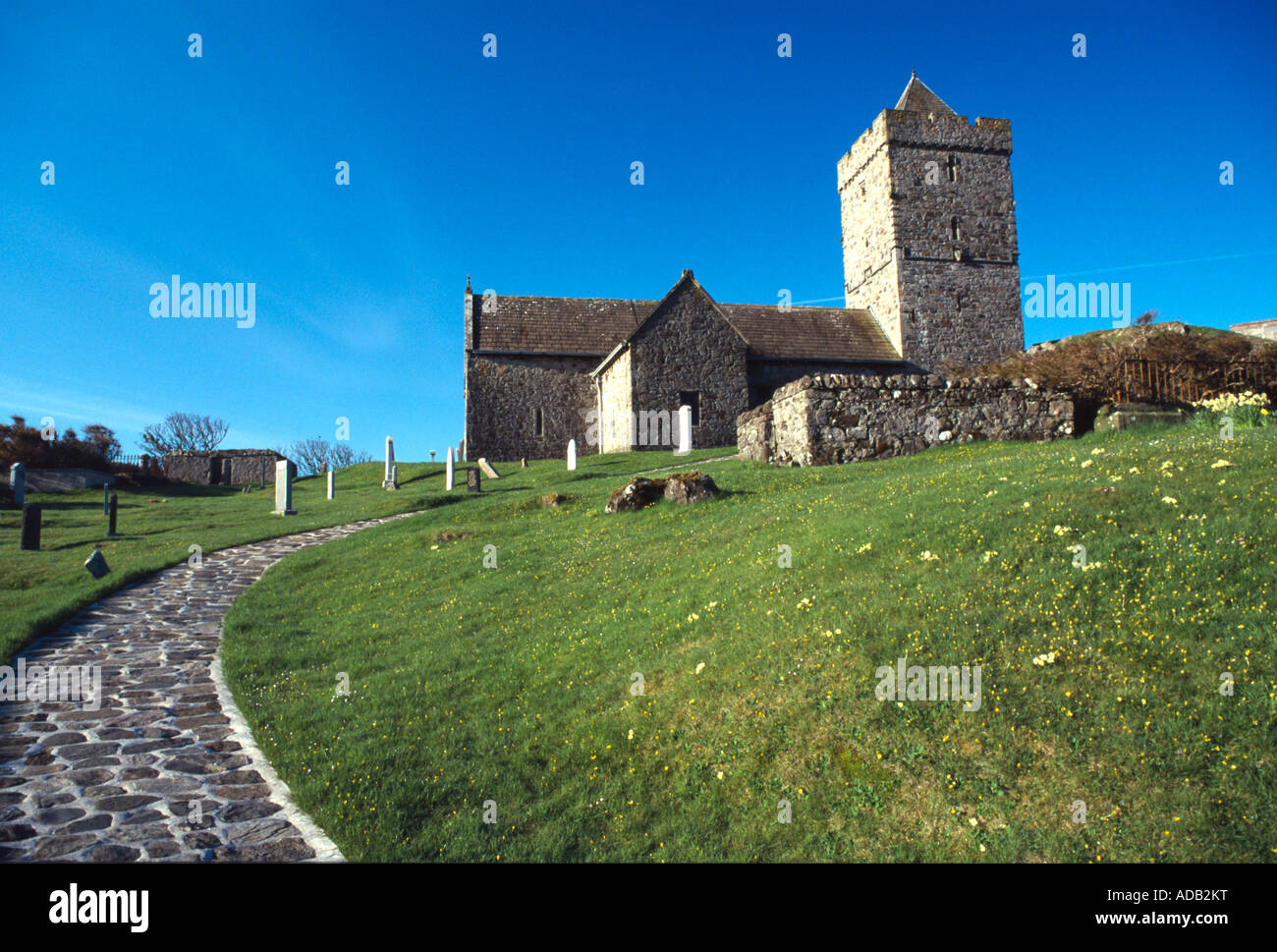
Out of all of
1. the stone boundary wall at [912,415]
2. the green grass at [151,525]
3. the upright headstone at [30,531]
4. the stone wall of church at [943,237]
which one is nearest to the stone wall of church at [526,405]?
the green grass at [151,525]

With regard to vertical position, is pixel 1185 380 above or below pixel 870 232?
below

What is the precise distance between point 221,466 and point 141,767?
36957 mm

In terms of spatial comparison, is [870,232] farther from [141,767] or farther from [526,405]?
[141,767]

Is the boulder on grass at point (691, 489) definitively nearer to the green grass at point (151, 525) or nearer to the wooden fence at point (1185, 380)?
the green grass at point (151, 525)

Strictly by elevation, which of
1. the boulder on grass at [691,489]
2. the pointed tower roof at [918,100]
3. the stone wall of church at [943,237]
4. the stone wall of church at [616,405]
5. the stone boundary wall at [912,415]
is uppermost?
the pointed tower roof at [918,100]

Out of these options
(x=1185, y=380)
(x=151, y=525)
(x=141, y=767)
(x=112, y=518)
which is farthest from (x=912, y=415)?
(x=151, y=525)

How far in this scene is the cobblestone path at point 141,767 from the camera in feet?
15.7

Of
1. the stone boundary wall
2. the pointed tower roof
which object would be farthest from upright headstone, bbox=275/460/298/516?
the pointed tower roof

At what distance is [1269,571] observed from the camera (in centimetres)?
552

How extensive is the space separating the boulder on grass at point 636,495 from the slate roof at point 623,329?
22.3m

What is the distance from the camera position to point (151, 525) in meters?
20.7

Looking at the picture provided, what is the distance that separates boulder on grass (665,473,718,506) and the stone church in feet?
59.0
